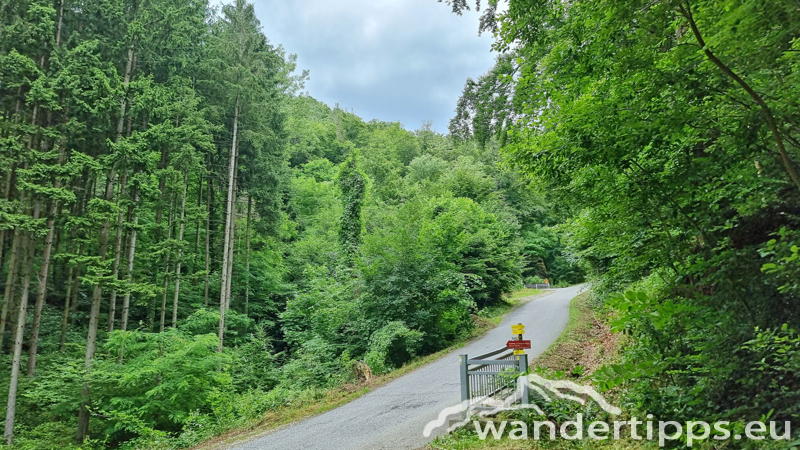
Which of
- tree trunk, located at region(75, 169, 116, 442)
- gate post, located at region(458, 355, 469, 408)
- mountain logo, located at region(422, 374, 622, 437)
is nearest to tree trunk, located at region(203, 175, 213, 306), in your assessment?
tree trunk, located at region(75, 169, 116, 442)

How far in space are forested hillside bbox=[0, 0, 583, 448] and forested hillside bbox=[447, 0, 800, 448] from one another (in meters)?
4.20

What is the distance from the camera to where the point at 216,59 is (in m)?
16.7

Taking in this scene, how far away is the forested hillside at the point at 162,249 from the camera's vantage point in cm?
1106

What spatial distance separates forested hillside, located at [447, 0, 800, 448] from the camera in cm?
223

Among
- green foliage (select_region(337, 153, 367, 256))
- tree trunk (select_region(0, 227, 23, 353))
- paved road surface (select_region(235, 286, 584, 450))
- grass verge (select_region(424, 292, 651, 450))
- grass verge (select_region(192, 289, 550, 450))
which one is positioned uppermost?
green foliage (select_region(337, 153, 367, 256))

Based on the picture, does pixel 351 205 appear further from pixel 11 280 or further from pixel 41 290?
pixel 11 280

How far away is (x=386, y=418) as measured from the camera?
288 inches

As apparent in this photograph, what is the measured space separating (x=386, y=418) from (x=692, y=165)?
6.52 m

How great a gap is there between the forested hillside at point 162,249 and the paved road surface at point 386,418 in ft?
6.88

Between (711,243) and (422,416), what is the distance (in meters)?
Result: 5.64

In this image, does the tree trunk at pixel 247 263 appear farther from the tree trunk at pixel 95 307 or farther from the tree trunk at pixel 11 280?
the tree trunk at pixel 11 280

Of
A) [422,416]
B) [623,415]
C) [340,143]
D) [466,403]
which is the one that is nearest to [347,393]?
[422,416]

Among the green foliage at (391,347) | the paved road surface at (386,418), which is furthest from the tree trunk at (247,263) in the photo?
the paved road surface at (386,418)

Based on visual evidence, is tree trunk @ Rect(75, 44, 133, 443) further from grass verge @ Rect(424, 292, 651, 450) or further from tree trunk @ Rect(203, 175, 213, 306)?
grass verge @ Rect(424, 292, 651, 450)
